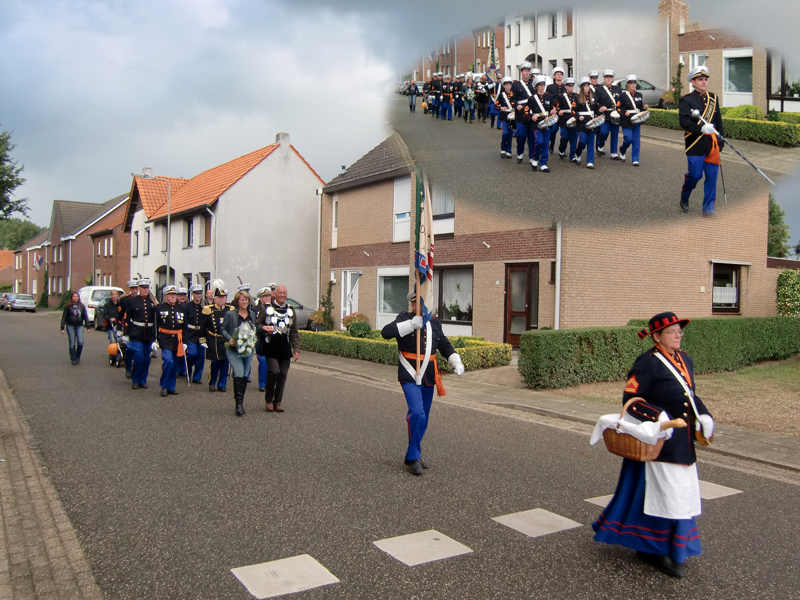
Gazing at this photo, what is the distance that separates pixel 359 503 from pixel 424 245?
7.23 ft

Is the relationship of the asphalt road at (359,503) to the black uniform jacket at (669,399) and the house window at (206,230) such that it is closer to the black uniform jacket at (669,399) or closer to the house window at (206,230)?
the black uniform jacket at (669,399)

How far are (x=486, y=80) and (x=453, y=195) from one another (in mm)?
544

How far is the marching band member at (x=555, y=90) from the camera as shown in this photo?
219 centimetres

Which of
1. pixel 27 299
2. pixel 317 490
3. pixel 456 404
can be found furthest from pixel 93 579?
pixel 27 299

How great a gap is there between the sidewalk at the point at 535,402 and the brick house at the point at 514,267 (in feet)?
6.05

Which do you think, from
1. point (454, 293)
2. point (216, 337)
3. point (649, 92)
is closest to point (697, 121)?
point (649, 92)

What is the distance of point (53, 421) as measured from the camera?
9172 millimetres

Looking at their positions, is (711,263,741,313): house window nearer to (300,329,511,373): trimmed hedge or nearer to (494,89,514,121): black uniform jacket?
(494,89,514,121): black uniform jacket

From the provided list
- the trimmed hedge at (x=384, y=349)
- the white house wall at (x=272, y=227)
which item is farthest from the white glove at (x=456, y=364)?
the white house wall at (x=272, y=227)

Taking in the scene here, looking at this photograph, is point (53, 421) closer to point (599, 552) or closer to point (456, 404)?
point (456, 404)

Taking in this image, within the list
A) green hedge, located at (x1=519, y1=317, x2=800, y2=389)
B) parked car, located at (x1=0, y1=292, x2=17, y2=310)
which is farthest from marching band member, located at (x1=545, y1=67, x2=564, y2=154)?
parked car, located at (x1=0, y1=292, x2=17, y2=310)

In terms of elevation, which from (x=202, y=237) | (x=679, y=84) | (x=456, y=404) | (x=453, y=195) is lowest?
(x=456, y=404)

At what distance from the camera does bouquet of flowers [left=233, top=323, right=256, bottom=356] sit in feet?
33.8

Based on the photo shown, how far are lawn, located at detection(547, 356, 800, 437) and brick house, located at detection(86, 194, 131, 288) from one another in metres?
40.8
